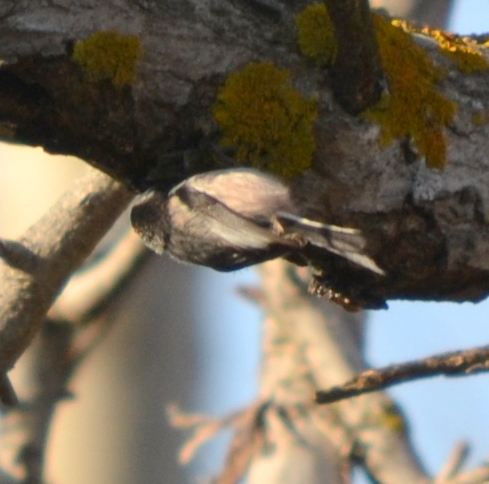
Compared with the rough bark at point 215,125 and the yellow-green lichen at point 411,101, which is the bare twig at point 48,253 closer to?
the rough bark at point 215,125

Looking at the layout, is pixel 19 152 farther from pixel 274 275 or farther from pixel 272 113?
pixel 272 113

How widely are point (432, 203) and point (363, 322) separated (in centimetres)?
200

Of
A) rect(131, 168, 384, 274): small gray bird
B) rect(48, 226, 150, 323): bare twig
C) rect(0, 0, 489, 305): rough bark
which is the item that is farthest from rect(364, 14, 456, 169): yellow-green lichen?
rect(48, 226, 150, 323): bare twig

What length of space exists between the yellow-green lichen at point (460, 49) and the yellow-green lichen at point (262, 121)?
0.98ft

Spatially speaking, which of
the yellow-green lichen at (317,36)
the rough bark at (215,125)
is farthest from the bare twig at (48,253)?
the yellow-green lichen at (317,36)

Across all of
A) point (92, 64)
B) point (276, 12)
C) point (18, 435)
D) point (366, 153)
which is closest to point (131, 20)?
point (92, 64)

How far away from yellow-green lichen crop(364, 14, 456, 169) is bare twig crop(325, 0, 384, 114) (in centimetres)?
3

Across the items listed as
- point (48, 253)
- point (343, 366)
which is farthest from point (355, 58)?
point (343, 366)

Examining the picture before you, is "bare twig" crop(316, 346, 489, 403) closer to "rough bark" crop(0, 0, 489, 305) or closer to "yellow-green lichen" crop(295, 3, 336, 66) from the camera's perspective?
"rough bark" crop(0, 0, 489, 305)

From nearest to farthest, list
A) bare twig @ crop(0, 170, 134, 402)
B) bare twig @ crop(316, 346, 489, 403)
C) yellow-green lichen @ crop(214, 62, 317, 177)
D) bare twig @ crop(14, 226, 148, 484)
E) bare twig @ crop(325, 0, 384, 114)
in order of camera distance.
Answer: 1. bare twig @ crop(325, 0, 384, 114)
2. yellow-green lichen @ crop(214, 62, 317, 177)
3. bare twig @ crop(316, 346, 489, 403)
4. bare twig @ crop(0, 170, 134, 402)
5. bare twig @ crop(14, 226, 148, 484)

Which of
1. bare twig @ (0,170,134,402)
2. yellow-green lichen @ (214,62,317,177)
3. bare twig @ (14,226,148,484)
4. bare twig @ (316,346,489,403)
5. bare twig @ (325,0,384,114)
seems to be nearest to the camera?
Result: bare twig @ (325,0,384,114)

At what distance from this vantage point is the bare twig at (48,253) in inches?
68.0

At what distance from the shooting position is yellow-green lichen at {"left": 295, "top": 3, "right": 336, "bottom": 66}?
4.24ft

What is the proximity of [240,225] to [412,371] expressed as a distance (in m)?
0.41
